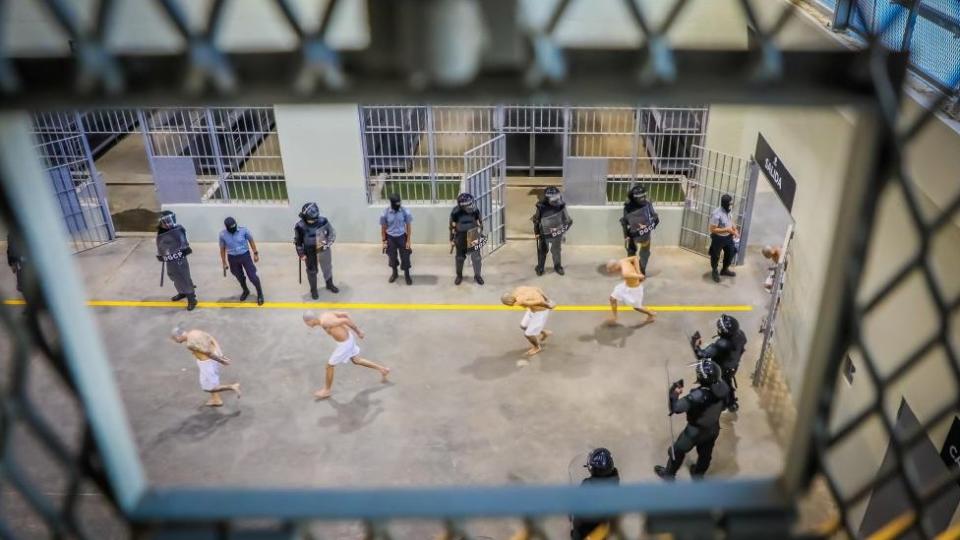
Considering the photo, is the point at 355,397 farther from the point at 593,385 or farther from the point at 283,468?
the point at 593,385

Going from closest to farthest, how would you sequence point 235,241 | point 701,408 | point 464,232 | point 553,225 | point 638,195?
point 701,408
point 235,241
point 638,195
point 464,232
point 553,225

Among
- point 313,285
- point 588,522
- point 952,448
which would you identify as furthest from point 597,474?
point 313,285

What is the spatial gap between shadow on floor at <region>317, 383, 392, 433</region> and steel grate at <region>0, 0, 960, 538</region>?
691 cm

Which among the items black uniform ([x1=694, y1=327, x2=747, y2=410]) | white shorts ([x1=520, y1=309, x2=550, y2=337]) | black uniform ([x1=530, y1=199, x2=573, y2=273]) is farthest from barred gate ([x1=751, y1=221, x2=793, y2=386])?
black uniform ([x1=530, y1=199, x2=573, y2=273])

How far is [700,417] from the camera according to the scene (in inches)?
287

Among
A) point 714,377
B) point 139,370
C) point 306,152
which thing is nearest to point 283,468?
point 139,370

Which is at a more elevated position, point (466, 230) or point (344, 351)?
point (466, 230)

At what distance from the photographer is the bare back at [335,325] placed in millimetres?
8509

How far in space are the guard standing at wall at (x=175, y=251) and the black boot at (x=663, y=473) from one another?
650 cm

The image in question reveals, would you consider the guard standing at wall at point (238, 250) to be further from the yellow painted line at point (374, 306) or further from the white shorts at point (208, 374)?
the white shorts at point (208, 374)

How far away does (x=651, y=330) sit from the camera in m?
10.2

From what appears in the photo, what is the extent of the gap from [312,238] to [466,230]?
6.76 feet

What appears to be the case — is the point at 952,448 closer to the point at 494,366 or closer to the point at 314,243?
the point at 494,366

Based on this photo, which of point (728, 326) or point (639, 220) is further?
point (639, 220)
